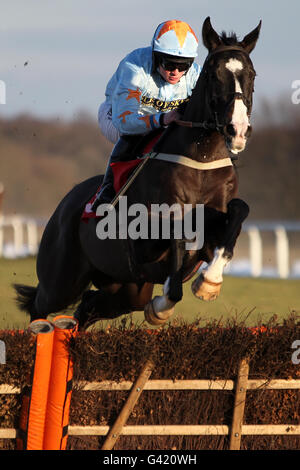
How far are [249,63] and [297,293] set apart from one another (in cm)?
681

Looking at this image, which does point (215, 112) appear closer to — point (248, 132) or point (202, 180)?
point (248, 132)

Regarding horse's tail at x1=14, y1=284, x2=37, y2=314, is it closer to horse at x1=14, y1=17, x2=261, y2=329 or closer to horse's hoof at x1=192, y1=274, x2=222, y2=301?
horse at x1=14, y1=17, x2=261, y2=329

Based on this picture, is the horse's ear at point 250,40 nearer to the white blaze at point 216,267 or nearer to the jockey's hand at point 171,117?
the jockey's hand at point 171,117

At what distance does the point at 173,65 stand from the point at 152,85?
210 mm

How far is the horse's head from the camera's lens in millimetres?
4426

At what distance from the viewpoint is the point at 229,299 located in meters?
10.5

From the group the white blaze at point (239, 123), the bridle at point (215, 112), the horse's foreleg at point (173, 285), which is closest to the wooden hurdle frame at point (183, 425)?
the horse's foreleg at point (173, 285)

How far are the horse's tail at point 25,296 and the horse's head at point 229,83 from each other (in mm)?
2902

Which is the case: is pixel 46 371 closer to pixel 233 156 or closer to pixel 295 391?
pixel 295 391

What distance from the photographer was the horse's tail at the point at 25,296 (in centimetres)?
701

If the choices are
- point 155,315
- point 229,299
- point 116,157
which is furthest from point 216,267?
point 229,299

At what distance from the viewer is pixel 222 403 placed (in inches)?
177

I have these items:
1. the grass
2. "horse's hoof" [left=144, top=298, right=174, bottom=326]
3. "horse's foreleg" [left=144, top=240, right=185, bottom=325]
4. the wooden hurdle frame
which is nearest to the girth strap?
"horse's foreleg" [left=144, top=240, right=185, bottom=325]
